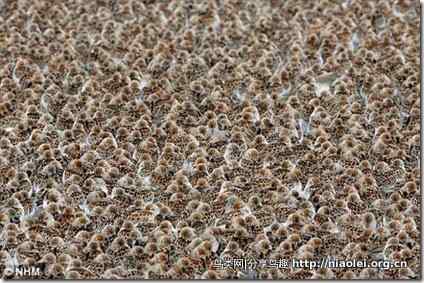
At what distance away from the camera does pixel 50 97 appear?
670cm

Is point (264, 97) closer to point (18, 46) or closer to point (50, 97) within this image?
point (50, 97)

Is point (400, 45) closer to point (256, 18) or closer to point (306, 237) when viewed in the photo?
point (256, 18)

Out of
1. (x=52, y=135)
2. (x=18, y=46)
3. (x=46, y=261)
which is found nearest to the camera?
(x=46, y=261)

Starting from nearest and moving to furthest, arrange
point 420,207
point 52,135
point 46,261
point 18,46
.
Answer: point 46,261
point 420,207
point 52,135
point 18,46

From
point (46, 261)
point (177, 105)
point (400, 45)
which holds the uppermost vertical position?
point (400, 45)

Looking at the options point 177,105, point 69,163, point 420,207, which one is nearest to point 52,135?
point 69,163

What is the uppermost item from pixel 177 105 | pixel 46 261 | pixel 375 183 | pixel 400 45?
pixel 400 45

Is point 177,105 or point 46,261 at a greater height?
point 177,105

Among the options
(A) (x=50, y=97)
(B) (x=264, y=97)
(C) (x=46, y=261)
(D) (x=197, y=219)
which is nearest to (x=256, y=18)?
(B) (x=264, y=97)

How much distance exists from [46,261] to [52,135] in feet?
3.88

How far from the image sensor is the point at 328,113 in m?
6.60

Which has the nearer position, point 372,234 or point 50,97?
point 372,234

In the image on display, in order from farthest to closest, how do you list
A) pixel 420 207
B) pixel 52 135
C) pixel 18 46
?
pixel 18 46
pixel 52 135
pixel 420 207

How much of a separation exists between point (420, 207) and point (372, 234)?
1.36 feet
